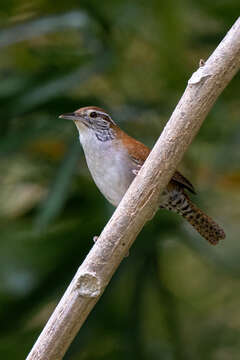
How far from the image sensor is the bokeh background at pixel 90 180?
4.10 metres

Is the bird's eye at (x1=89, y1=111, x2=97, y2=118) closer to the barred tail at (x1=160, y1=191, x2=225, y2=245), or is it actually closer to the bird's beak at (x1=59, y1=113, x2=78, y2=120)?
the bird's beak at (x1=59, y1=113, x2=78, y2=120)

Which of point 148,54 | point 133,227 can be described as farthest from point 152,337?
point 133,227

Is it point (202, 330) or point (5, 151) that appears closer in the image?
point (5, 151)

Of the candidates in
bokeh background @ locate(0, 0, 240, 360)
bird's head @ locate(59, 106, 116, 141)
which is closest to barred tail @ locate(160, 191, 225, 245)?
bird's head @ locate(59, 106, 116, 141)

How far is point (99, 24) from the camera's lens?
412 cm

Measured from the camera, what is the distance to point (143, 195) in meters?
2.34

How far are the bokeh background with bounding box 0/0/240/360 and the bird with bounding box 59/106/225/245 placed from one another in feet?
1.91

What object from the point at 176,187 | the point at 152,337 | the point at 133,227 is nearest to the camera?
the point at 133,227

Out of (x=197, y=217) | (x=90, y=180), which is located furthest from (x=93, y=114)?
(x=90, y=180)

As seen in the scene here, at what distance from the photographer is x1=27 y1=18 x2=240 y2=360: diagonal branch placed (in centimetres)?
227

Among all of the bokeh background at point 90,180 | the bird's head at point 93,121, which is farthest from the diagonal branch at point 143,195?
the bokeh background at point 90,180

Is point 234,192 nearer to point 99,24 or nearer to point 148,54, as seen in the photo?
point 148,54

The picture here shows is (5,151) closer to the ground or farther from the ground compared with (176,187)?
closer to the ground

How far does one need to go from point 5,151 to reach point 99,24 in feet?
2.83
